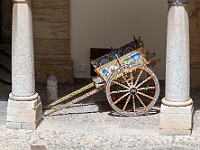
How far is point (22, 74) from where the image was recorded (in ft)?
35.7

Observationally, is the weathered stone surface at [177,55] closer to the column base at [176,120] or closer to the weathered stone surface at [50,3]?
the column base at [176,120]

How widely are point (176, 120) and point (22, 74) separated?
2.57 m

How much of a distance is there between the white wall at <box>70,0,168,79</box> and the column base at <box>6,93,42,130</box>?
3428mm

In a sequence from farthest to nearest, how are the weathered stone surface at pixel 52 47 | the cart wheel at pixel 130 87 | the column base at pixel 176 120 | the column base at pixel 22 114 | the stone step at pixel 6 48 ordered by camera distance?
1. the stone step at pixel 6 48
2. the weathered stone surface at pixel 52 47
3. the cart wheel at pixel 130 87
4. the column base at pixel 22 114
5. the column base at pixel 176 120

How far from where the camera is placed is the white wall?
45.5 ft

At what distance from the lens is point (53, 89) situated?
12617 millimetres

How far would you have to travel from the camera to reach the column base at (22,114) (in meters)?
11.0

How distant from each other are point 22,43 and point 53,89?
207 cm

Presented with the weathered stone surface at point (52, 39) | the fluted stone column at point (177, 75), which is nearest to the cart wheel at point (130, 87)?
the fluted stone column at point (177, 75)

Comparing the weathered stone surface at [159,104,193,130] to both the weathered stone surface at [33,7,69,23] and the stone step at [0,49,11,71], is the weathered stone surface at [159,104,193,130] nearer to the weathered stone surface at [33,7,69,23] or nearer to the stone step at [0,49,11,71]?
the weathered stone surface at [33,7,69,23]

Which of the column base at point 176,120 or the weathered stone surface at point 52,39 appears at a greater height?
the weathered stone surface at point 52,39

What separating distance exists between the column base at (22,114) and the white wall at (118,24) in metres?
3.43

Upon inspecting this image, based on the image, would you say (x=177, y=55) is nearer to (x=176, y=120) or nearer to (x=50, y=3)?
(x=176, y=120)

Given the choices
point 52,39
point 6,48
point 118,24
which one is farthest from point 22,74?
point 6,48
